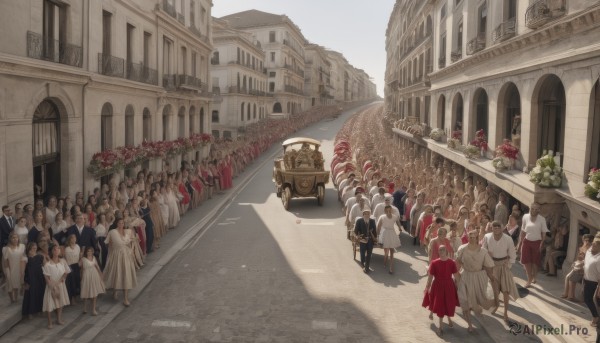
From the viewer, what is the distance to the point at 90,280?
10.1 m

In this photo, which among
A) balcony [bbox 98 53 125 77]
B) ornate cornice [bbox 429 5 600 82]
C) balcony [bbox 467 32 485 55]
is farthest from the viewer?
balcony [bbox 467 32 485 55]

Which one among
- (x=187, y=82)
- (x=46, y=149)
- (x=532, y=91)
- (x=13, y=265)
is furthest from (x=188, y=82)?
(x=13, y=265)

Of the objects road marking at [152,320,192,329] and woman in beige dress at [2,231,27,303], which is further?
woman in beige dress at [2,231,27,303]

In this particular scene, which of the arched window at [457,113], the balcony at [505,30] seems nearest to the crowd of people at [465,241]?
the balcony at [505,30]

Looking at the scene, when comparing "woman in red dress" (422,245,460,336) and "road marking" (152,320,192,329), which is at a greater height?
"woman in red dress" (422,245,460,336)

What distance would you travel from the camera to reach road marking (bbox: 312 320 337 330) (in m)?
9.50

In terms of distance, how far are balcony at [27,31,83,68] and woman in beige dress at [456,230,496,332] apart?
511 inches

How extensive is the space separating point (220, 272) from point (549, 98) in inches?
444

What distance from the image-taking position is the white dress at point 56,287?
373 inches

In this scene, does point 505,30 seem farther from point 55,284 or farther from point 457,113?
point 55,284

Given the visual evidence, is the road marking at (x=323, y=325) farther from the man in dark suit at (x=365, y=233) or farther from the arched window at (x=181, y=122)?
the arched window at (x=181, y=122)

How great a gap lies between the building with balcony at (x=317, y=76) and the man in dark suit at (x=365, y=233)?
85.6 metres

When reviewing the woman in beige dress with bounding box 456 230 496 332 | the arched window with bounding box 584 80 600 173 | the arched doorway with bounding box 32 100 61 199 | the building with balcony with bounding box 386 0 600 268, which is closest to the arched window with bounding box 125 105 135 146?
the arched doorway with bounding box 32 100 61 199

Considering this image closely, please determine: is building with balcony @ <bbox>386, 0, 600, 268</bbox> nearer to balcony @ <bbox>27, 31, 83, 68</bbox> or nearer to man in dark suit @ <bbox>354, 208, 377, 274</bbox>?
man in dark suit @ <bbox>354, 208, 377, 274</bbox>
